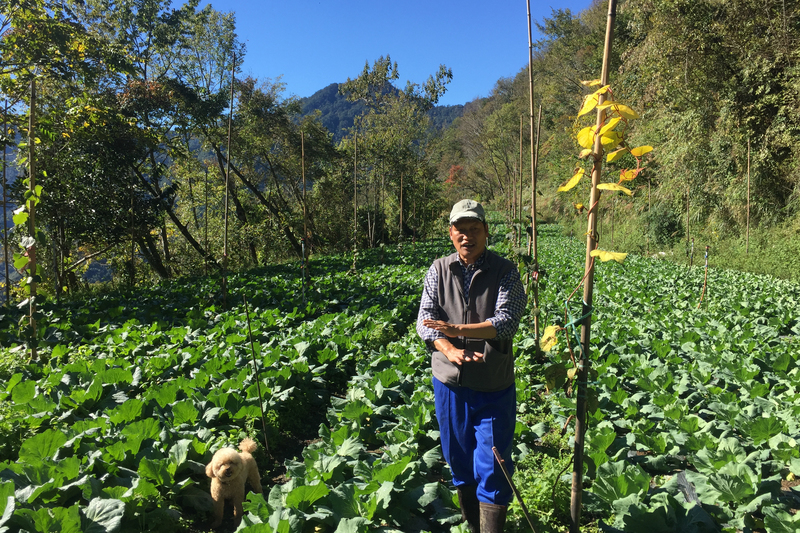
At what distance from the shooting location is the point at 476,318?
2283 millimetres

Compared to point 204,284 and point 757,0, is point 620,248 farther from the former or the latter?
point 204,284

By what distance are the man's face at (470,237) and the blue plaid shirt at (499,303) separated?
0.18 ft

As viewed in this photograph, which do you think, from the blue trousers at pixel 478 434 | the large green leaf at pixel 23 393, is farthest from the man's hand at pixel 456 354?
the large green leaf at pixel 23 393

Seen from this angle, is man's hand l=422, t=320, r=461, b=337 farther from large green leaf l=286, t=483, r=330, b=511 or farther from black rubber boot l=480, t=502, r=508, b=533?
large green leaf l=286, t=483, r=330, b=511

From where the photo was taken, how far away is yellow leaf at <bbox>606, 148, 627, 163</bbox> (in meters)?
1.70

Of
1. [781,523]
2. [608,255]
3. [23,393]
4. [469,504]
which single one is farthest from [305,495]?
[23,393]

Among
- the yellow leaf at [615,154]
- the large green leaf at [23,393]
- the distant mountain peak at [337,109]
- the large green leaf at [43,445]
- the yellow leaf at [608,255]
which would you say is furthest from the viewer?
the distant mountain peak at [337,109]

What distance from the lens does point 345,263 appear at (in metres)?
14.8

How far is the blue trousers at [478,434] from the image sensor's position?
2.16 meters

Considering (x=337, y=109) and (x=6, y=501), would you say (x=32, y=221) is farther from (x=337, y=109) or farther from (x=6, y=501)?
(x=337, y=109)

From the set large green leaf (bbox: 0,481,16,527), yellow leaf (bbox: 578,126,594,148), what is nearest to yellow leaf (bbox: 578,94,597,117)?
yellow leaf (bbox: 578,126,594,148)

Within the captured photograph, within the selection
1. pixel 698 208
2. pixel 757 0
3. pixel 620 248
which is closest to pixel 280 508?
pixel 757 0

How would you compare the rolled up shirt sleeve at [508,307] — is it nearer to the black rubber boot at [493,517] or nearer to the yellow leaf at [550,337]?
the yellow leaf at [550,337]

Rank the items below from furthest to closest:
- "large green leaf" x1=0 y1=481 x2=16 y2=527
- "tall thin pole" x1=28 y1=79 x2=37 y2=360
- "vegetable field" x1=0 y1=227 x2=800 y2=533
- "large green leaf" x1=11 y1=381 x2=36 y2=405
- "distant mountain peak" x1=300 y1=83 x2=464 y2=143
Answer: "distant mountain peak" x1=300 y1=83 x2=464 y2=143, "tall thin pole" x1=28 y1=79 x2=37 y2=360, "large green leaf" x1=11 y1=381 x2=36 y2=405, "vegetable field" x1=0 y1=227 x2=800 y2=533, "large green leaf" x1=0 y1=481 x2=16 y2=527
